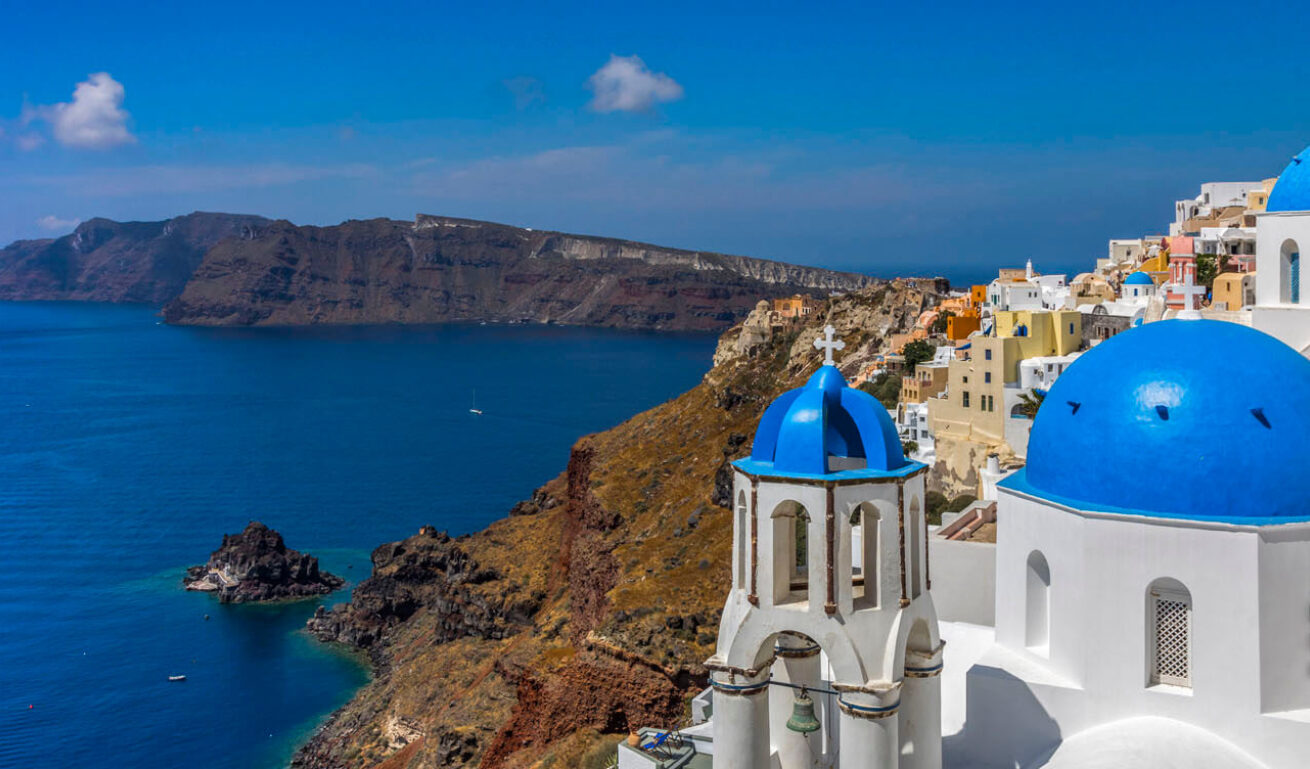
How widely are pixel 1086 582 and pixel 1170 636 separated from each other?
0.85 m

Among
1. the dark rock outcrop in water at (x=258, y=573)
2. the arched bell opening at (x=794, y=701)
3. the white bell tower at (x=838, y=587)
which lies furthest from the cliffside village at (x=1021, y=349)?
the dark rock outcrop in water at (x=258, y=573)

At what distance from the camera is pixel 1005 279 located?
57.8 m

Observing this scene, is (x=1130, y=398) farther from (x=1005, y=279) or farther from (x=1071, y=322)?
(x=1005, y=279)

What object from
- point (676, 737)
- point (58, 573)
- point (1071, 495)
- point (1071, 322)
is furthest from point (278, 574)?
point (1071, 495)

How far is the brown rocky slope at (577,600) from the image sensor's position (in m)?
33.7

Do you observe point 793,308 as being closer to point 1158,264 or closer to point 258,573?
point 1158,264

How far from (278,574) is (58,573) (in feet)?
42.7

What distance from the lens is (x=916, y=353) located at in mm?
49062

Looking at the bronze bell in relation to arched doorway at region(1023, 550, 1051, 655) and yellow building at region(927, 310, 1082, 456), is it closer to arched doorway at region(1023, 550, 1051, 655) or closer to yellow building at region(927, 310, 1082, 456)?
arched doorway at region(1023, 550, 1051, 655)

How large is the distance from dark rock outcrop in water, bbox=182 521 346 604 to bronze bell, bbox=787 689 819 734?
58.4 meters

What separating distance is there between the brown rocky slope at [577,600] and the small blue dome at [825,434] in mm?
21530

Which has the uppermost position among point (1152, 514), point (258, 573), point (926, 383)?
point (1152, 514)

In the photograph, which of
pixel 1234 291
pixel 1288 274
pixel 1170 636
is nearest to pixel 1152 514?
pixel 1170 636

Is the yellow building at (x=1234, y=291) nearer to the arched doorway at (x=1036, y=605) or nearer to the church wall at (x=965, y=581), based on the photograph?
the church wall at (x=965, y=581)
